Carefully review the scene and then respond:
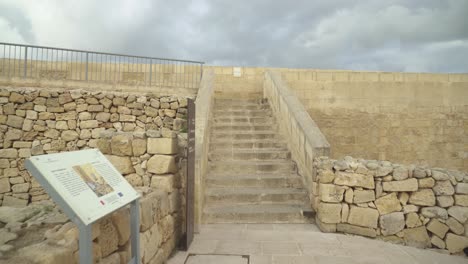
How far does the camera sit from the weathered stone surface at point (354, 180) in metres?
4.55

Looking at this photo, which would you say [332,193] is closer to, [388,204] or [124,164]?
[388,204]

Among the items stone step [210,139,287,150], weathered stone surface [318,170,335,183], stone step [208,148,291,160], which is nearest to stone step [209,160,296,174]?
stone step [208,148,291,160]

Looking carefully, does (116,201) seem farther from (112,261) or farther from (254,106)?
(254,106)

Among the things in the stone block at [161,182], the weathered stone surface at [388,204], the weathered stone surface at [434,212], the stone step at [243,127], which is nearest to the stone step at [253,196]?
the weathered stone surface at [388,204]

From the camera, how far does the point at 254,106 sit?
30.0 feet

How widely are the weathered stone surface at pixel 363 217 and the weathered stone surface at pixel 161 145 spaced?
2827 millimetres

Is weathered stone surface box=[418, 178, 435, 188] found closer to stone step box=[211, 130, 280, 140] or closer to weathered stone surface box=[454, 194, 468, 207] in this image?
weathered stone surface box=[454, 194, 468, 207]

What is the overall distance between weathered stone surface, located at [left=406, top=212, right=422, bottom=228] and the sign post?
3.89 meters

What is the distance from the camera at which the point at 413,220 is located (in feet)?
14.6

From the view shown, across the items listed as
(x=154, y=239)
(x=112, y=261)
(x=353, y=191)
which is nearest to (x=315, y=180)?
(x=353, y=191)

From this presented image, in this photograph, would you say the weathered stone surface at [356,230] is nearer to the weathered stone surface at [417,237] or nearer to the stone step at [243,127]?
the weathered stone surface at [417,237]

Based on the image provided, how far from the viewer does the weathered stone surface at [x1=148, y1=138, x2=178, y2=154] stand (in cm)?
398

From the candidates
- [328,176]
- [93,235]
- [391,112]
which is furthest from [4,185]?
[391,112]

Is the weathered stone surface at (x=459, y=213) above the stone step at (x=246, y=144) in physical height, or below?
below
